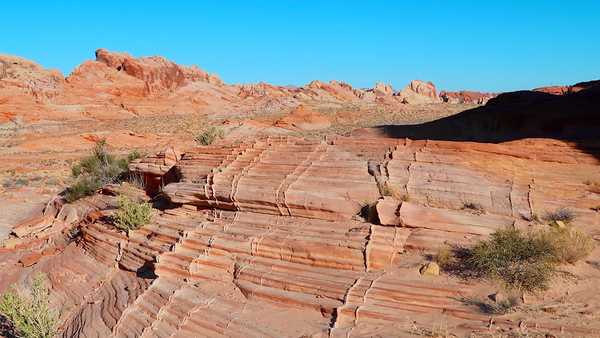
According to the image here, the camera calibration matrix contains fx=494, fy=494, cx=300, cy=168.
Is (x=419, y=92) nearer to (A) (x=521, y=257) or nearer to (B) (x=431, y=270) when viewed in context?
(A) (x=521, y=257)

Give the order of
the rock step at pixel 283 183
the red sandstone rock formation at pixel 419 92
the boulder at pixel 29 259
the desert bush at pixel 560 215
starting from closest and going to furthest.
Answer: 1. the desert bush at pixel 560 215
2. the rock step at pixel 283 183
3. the boulder at pixel 29 259
4. the red sandstone rock formation at pixel 419 92

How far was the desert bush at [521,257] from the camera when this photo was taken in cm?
604

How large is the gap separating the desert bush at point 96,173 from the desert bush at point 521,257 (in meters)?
11.8

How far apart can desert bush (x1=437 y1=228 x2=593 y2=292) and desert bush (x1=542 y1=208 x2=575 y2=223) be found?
0.53m

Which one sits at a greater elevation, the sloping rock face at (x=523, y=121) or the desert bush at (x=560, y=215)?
the sloping rock face at (x=523, y=121)

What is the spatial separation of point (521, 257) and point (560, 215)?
4.81 ft

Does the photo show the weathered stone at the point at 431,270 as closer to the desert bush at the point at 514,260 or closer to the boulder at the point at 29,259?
the desert bush at the point at 514,260

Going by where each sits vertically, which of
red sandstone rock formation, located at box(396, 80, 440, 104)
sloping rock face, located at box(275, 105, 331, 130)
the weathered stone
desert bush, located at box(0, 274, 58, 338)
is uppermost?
red sandstone rock formation, located at box(396, 80, 440, 104)

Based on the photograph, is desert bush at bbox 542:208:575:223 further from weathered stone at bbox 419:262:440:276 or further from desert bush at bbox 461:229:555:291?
weathered stone at bbox 419:262:440:276

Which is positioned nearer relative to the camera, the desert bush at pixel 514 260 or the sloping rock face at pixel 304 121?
the desert bush at pixel 514 260

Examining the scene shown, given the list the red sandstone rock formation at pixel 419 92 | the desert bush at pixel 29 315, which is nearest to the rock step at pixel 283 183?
the desert bush at pixel 29 315

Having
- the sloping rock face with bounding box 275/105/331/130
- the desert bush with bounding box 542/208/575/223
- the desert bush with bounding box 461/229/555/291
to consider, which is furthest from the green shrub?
the sloping rock face with bounding box 275/105/331/130

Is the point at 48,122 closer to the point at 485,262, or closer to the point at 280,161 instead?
the point at 280,161

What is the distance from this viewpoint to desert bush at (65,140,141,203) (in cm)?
1489
